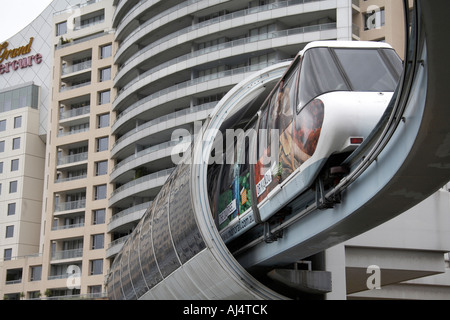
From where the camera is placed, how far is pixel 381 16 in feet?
164

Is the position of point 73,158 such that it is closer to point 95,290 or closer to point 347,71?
point 95,290

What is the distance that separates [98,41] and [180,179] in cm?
5495

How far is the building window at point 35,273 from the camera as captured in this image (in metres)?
67.2

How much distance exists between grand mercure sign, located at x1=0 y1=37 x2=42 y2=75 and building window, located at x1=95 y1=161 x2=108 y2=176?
Result: 1678 cm

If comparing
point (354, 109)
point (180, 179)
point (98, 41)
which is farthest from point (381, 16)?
point (354, 109)

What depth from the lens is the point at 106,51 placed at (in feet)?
222

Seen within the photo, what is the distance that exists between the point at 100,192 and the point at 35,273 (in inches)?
412

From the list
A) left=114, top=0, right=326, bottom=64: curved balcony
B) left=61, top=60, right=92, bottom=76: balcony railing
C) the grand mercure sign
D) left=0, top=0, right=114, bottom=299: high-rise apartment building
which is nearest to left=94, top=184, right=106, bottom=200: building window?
left=0, top=0, right=114, bottom=299: high-rise apartment building

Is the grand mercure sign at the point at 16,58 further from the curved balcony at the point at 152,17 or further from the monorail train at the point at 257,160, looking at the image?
the monorail train at the point at 257,160

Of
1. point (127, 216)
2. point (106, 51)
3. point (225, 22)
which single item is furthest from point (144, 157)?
point (106, 51)

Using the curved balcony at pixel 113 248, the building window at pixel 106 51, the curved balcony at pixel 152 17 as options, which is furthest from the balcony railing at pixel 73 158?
the curved balcony at pixel 152 17

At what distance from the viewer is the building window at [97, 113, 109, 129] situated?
217 feet

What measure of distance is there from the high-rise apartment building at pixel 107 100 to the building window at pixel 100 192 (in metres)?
0.11
